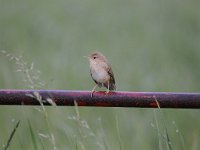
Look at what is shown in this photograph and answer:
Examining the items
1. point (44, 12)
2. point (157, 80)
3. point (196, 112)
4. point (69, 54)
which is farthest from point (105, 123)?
point (44, 12)

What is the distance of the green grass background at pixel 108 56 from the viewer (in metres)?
5.89

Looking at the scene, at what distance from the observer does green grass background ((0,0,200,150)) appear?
589 cm

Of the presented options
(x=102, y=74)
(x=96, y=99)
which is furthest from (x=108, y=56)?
(x=96, y=99)

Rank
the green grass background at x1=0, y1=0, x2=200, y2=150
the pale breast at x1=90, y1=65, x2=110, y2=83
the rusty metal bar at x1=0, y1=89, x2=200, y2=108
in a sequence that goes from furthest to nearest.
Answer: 1. the green grass background at x1=0, y1=0, x2=200, y2=150
2. the pale breast at x1=90, y1=65, x2=110, y2=83
3. the rusty metal bar at x1=0, y1=89, x2=200, y2=108

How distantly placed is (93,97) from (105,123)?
298 cm

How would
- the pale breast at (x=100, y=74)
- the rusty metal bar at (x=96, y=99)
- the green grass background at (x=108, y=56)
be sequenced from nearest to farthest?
the rusty metal bar at (x=96, y=99) → the pale breast at (x=100, y=74) → the green grass background at (x=108, y=56)

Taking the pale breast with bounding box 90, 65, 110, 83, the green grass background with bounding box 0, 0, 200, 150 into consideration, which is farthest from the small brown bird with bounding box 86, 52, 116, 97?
the green grass background with bounding box 0, 0, 200, 150

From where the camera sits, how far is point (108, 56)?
362 inches

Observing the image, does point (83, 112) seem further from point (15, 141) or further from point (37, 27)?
→ point (37, 27)

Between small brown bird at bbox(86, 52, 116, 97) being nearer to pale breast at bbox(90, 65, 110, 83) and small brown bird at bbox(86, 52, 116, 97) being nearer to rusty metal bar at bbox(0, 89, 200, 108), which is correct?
pale breast at bbox(90, 65, 110, 83)

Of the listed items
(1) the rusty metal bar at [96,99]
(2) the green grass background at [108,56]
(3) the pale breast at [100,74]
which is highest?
(2) the green grass background at [108,56]

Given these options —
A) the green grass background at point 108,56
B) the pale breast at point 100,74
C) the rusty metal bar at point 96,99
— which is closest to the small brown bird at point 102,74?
the pale breast at point 100,74

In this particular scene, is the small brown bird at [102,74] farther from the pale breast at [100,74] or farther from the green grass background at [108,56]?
the green grass background at [108,56]

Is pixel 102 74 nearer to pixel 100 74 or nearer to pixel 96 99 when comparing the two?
pixel 100 74
